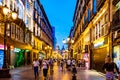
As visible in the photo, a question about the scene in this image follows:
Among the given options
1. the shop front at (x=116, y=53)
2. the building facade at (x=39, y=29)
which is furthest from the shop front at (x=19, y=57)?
the shop front at (x=116, y=53)

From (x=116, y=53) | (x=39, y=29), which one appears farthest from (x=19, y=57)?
(x=116, y=53)

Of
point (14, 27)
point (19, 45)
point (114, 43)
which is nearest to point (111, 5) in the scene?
point (114, 43)

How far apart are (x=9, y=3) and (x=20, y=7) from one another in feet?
31.2

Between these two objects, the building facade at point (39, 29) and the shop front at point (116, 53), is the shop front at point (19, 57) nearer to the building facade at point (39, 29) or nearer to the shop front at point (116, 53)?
the building facade at point (39, 29)

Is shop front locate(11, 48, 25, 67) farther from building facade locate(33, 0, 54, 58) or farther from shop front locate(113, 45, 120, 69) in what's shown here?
shop front locate(113, 45, 120, 69)

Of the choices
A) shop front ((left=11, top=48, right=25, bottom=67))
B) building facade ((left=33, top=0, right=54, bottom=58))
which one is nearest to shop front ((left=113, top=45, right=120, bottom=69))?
shop front ((left=11, top=48, right=25, bottom=67))

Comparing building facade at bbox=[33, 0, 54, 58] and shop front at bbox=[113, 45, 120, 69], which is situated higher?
building facade at bbox=[33, 0, 54, 58]

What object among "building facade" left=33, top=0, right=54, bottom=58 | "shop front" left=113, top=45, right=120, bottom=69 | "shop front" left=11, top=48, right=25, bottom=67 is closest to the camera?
"shop front" left=113, top=45, right=120, bottom=69

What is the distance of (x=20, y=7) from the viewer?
50.7 metres

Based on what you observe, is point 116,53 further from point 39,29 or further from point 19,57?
point 39,29

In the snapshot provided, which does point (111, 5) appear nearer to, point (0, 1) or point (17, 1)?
point (0, 1)

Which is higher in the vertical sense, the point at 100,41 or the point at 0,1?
the point at 0,1

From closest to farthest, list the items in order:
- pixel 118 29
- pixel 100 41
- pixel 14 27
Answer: pixel 118 29, pixel 100 41, pixel 14 27

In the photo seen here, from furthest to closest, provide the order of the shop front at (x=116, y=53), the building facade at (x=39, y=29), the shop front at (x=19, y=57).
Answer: the building facade at (x=39, y=29)
the shop front at (x=19, y=57)
the shop front at (x=116, y=53)
